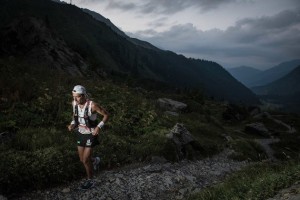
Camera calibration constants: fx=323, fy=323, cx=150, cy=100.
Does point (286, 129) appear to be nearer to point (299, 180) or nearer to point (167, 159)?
point (167, 159)

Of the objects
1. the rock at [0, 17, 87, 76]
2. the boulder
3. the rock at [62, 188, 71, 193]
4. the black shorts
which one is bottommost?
the rock at [62, 188, 71, 193]

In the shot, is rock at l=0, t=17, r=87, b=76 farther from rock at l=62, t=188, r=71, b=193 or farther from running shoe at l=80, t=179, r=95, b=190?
rock at l=62, t=188, r=71, b=193

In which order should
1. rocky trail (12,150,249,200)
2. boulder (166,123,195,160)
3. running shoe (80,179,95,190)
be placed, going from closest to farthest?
rocky trail (12,150,249,200) < running shoe (80,179,95,190) < boulder (166,123,195,160)

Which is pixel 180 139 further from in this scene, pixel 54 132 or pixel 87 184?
pixel 87 184

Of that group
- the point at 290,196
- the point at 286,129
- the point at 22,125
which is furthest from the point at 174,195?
the point at 286,129

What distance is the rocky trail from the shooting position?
10305mm

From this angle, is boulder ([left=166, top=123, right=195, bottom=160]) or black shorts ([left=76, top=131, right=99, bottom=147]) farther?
boulder ([left=166, top=123, right=195, bottom=160])

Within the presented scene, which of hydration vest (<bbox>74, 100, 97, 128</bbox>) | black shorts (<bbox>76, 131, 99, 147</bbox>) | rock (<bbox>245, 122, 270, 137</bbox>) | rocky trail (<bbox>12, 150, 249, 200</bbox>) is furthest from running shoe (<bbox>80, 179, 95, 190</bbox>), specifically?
rock (<bbox>245, 122, 270, 137</bbox>)

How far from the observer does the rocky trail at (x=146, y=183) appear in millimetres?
10305

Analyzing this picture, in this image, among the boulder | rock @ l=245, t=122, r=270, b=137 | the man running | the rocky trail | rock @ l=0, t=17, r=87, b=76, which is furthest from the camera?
rock @ l=245, t=122, r=270, b=137

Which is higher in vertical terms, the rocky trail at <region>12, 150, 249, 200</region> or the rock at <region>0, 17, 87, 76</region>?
the rock at <region>0, 17, 87, 76</region>

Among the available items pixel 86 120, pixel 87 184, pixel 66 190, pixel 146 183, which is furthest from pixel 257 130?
pixel 86 120

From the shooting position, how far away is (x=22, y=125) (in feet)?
46.9

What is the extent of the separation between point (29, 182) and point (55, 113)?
636cm
